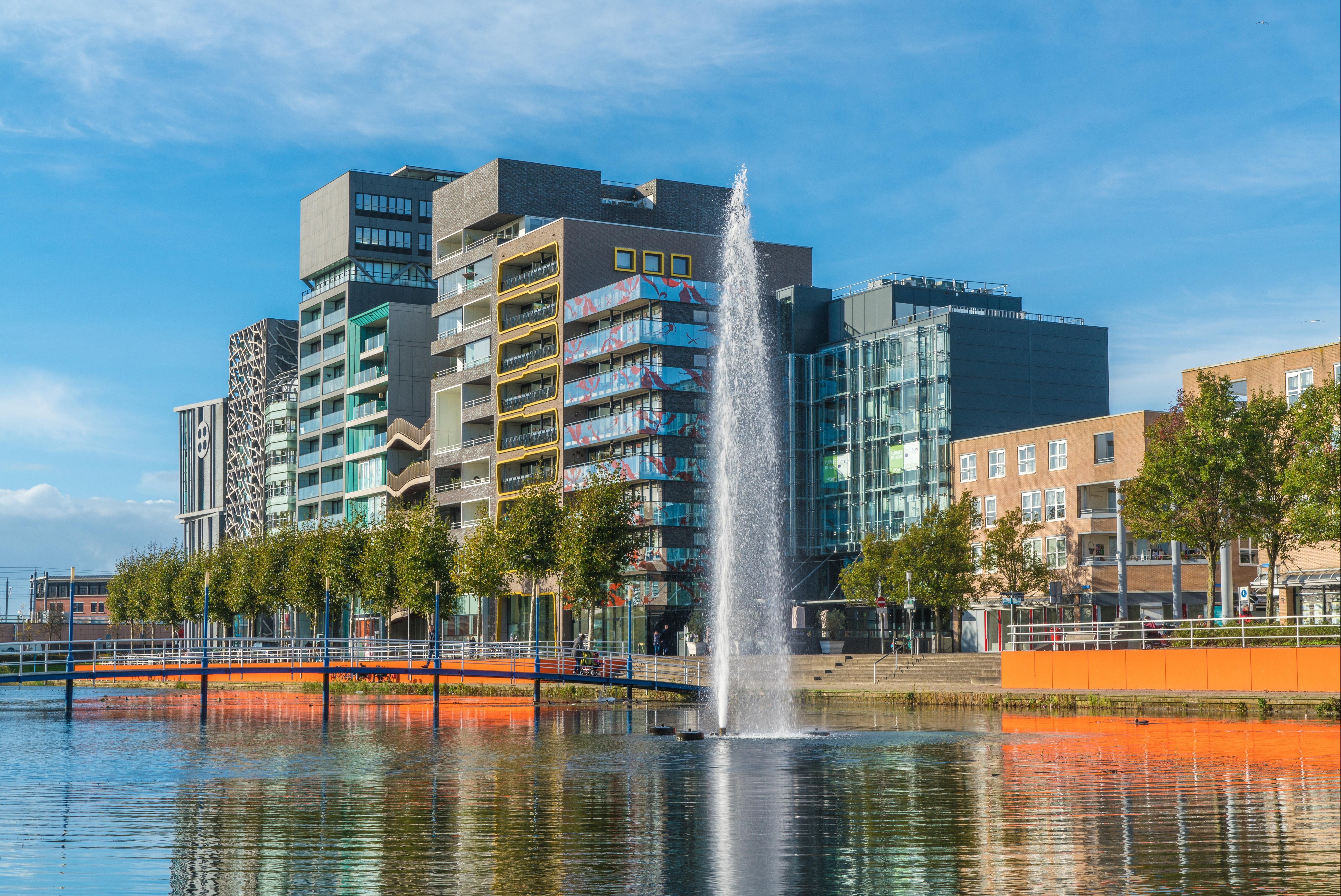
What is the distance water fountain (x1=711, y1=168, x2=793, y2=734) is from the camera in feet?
131

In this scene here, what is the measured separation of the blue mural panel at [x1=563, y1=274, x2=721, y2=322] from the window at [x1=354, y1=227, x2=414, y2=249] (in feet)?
151

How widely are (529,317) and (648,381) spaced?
15.4 meters

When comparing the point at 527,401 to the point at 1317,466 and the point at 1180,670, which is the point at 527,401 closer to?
the point at 1317,466

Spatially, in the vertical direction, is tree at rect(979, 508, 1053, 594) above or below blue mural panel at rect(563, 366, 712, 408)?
below

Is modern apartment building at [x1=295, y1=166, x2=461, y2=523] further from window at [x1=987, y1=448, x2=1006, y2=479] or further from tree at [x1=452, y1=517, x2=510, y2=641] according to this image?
window at [x1=987, y1=448, x2=1006, y2=479]

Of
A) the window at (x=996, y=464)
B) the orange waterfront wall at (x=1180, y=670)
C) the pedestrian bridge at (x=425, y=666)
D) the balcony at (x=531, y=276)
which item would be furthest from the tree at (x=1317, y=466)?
the balcony at (x=531, y=276)

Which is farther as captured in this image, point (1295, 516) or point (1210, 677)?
point (1295, 516)

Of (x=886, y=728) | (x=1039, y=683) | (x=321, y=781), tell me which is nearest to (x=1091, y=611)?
(x=1039, y=683)

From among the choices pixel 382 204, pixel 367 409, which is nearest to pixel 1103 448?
pixel 367 409

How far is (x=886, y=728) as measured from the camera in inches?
1483

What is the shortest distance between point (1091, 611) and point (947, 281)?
31.4 meters

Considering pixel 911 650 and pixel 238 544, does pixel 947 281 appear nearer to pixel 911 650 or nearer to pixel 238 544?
pixel 911 650

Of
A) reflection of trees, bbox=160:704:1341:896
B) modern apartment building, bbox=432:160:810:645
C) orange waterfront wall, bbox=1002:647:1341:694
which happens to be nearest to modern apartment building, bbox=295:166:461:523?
modern apartment building, bbox=432:160:810:645

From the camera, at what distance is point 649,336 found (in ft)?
292
